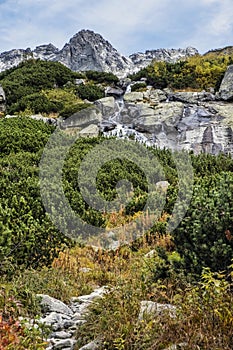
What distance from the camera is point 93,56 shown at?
141 feet

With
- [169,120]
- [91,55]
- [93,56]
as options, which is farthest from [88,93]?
[91,55]

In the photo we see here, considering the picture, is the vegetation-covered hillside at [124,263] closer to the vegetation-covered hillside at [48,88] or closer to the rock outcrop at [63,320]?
the rock outcrop at [63,320]

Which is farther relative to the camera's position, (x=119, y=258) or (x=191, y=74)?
(x=191, y=74)

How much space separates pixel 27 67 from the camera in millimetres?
27156

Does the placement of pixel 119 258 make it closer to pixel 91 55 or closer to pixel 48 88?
pixel 48 88

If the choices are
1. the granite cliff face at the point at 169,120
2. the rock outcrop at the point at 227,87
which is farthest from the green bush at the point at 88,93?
the rock outcrop at the point at 227,87

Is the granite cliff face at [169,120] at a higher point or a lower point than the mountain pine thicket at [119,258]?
higher

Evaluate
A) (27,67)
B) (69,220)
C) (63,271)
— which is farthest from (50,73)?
(63,271)

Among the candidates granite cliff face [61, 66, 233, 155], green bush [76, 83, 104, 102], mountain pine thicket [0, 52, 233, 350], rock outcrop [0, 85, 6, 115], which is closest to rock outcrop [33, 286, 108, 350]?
mountain pine thicket [0, 52, 233, 350]

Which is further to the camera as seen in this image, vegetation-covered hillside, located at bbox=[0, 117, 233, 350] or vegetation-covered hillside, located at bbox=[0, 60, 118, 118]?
vegetation-covered hillside, located at bbox=[0, 60, 118, 118]

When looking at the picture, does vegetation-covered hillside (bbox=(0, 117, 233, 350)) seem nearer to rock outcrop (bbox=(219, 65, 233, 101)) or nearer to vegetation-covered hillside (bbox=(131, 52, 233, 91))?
rock outcrop (bbox=(219, 65, 233, 101))

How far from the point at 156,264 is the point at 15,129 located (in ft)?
29.7

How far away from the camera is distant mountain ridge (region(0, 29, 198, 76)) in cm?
4288

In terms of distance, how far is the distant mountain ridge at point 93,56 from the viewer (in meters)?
42.9
